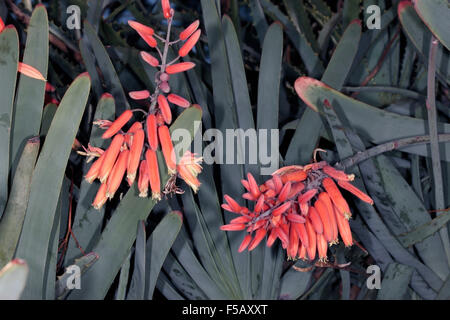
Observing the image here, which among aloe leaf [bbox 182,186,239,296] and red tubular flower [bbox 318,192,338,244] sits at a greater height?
red tubular flower [bbox 318,192,338,244]

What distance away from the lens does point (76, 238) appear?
0.64 meters

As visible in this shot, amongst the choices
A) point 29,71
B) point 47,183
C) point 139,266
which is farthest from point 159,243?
point 29,71

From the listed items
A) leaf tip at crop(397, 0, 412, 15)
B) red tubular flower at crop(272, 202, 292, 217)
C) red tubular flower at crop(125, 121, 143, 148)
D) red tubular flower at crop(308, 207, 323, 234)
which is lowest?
red tubular flower at crop(308, 207, 323, 234)

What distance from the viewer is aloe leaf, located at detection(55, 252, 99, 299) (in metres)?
0.58

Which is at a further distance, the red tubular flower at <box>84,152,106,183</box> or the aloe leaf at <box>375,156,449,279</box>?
the aloe leaf at <box>375,156,449,279</box>

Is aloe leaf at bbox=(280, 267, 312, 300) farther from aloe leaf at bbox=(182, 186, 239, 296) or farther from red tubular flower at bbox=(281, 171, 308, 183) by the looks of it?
red tubular flower at bbox=(281, 171, 308, 183)

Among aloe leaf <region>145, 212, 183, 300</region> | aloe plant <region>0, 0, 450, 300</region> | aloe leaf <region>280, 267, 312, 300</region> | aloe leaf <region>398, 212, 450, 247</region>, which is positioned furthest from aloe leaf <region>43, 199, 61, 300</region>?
aloe leaf <region>398, 212, 450, 247</region>

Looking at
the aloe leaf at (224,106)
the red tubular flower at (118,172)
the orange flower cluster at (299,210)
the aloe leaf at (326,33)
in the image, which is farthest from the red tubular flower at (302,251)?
the aloe leaf at (326,33)

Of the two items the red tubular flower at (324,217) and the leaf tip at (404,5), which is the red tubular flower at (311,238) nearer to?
the red tubular flower at (324,217)

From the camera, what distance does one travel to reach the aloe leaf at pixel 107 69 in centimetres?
67

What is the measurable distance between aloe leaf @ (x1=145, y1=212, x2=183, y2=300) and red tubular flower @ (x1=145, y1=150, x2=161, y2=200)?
0.11 feet

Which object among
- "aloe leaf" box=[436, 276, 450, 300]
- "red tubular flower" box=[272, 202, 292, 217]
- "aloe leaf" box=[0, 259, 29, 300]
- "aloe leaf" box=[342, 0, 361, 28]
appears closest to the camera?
"aloe leaf" box=[0, 259, 29, 300]

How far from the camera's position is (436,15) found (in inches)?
23.7

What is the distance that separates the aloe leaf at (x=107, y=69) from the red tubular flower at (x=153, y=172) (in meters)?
0.17
